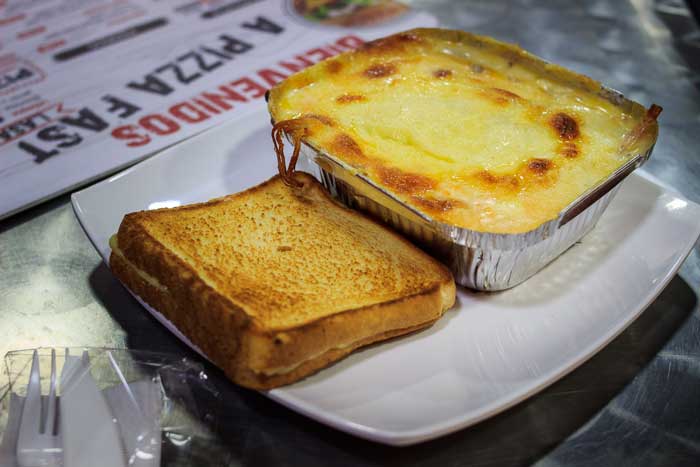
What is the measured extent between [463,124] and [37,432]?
103 cm

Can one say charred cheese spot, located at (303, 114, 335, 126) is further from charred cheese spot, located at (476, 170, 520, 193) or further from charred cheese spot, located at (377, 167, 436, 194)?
charred cheese spot, located at (476, 170, 520, 193)

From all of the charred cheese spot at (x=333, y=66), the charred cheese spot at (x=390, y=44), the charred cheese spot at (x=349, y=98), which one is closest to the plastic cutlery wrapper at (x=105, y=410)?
the charred cheese spot at (x=349, y=98)

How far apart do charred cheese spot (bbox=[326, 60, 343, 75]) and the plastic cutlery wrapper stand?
84 centimetres

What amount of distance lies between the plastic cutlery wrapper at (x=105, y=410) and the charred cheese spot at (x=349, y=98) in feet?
2.37

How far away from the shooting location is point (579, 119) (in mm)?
1516

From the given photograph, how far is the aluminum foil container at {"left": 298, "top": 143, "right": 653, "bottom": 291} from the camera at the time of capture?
121cm

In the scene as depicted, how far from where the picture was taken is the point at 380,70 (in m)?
1.68

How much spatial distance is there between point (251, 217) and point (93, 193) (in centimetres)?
42

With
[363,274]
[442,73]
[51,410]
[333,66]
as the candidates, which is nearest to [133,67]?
[333,66]

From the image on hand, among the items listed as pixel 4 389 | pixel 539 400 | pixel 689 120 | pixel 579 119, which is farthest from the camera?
pixel 689 120

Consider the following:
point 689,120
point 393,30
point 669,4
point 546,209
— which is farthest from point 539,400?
point 669,4

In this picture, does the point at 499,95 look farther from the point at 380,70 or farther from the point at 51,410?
the point at 51,410

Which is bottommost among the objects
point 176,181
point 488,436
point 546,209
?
point 488,436

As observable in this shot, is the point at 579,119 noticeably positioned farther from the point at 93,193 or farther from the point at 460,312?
the point at 93,193
